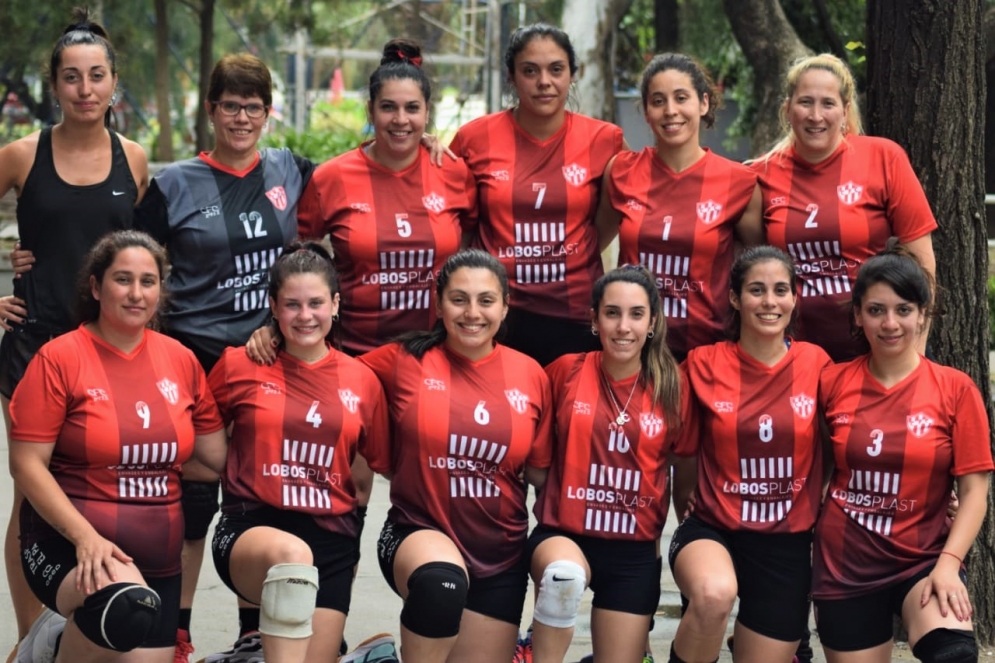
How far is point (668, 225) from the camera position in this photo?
15.4 feet

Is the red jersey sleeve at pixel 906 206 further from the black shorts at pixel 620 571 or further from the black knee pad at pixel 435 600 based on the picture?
the black knee pad at pixel 435 600

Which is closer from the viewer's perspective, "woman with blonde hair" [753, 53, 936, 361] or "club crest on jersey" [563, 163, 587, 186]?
"woman with blonde hair" [753, 53, 936, 361]

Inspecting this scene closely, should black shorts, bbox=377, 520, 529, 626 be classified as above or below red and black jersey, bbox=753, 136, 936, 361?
below

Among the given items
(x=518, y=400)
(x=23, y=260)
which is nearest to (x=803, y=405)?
(x=518, y=400)

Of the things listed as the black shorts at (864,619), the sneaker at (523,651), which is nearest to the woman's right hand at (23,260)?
the sneaker at (523,651)

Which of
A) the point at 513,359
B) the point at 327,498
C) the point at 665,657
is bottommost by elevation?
the point at 665,657

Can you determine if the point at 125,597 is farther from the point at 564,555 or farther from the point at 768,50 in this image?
the point at 768,50

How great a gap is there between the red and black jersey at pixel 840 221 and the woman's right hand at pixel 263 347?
1.72 m

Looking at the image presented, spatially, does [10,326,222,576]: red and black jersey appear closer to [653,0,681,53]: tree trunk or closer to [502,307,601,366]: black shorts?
[502,307,601,366]: black shorts

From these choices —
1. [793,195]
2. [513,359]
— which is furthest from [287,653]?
[793,195]

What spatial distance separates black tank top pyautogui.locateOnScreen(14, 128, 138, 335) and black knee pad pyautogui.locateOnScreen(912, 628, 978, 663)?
2866mm

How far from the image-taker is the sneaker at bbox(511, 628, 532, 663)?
4.59m

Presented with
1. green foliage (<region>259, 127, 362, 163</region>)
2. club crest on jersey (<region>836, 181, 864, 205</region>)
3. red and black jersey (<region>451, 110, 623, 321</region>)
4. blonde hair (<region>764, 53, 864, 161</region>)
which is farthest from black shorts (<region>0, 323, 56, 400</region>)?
green foliage (<region>259, 127, 362, 163</region>)

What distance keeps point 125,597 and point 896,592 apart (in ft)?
7.60
